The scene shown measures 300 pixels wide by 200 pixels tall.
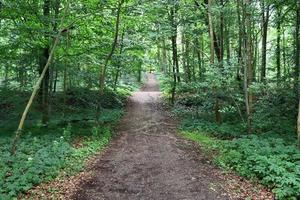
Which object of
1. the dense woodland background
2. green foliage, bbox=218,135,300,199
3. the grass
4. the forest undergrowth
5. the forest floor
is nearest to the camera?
green foliage, bbox=218,135,300,199

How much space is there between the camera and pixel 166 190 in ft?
27.1

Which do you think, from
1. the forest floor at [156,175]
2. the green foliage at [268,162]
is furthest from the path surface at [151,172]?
the green foliage at [268,162]

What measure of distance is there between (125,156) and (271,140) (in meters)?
5.14

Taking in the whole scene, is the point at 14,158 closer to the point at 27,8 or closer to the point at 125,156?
the point at 125,156

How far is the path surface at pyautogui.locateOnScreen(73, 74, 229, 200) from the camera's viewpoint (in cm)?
806

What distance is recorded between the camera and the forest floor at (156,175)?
317 inches

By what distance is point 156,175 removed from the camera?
9.36 metres

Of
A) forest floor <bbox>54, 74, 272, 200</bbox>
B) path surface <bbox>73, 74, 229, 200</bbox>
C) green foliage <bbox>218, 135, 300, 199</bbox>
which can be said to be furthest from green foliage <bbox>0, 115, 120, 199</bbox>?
green foliage <bbox>218, 135, 300, 199</bbox>

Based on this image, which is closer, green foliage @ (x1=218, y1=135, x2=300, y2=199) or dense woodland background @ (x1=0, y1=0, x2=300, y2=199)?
green foliage @ (x1=218, y1=135, x2=300, y2=199)

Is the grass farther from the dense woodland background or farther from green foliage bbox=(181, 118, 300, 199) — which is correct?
green foliage bbox=(181, 118, 300, 199)

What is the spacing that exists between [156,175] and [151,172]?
11.4 inches

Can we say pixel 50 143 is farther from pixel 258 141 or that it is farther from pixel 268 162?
pixel 268 162

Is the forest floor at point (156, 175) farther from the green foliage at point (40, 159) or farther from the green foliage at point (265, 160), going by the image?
the green foliage at point (40, 159)

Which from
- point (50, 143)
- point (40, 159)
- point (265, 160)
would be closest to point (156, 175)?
point (265, 160)
